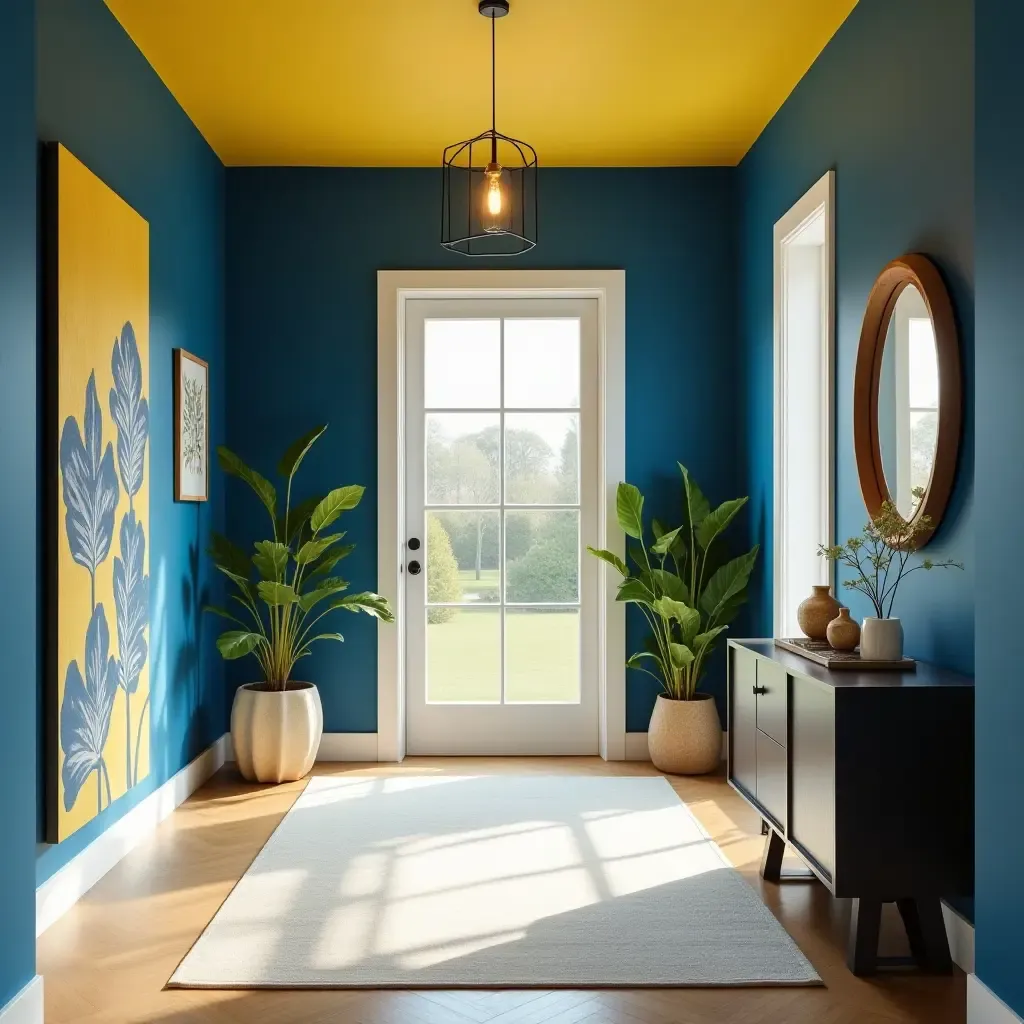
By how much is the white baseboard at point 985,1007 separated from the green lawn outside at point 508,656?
3007mm

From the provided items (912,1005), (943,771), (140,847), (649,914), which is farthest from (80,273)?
(912,1005)

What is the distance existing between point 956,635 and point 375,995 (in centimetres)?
172

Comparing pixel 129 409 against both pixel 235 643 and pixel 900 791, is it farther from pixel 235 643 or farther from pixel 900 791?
pixel 900 791

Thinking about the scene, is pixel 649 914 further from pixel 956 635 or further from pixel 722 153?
pixel 722 153

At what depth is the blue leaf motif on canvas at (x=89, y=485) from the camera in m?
3.02

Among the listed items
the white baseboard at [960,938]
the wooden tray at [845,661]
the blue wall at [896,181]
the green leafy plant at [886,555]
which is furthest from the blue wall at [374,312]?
the white baseboard at [960,938]

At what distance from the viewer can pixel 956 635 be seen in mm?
2732

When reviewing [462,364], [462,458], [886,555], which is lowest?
[886,555]

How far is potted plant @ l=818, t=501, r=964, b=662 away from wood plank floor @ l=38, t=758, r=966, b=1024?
788 mm

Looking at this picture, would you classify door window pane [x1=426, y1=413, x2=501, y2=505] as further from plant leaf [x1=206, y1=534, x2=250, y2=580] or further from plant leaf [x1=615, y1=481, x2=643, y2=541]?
plant leaf [x1=206, y1=534, x2=250, y2=580]

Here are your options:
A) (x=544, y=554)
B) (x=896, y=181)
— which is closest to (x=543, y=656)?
(x=544, y=554)

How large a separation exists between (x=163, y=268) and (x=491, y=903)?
2.64 m

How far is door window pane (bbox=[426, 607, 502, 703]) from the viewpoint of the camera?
203 inches

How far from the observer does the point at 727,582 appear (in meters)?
4.59
